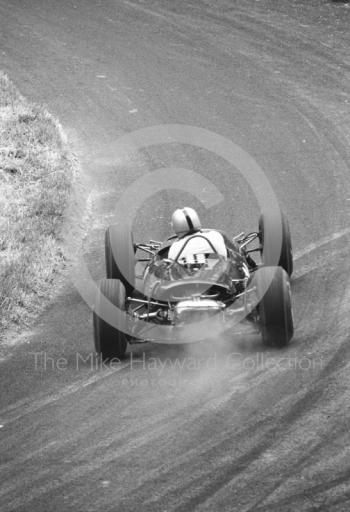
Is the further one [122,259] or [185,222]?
[122,259]

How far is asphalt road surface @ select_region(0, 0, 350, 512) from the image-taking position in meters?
8.59

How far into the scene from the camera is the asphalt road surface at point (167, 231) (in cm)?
859

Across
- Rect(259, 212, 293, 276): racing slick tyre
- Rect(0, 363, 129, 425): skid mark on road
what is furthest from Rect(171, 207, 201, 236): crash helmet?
Rect(0, 363, 129, 425): skid mark on road

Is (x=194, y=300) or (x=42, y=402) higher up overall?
(x=194, y=300)

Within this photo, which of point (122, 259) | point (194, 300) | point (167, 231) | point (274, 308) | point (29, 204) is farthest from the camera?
point (29, 204)

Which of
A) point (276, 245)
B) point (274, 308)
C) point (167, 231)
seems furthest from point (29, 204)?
point (274, 308)

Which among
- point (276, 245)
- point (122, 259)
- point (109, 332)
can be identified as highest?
point (276, 245)

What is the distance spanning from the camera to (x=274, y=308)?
35.0ft

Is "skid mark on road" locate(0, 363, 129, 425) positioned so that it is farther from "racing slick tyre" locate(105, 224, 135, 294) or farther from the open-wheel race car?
"racing slick tyre" locate(105, 224, 135, 294)

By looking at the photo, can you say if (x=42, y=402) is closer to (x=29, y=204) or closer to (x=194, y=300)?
(x=194, y=300)

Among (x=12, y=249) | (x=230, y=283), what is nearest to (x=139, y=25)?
(x=12, y=249)

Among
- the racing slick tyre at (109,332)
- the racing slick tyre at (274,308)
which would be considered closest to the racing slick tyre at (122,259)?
the racing slick tyre at (109,332)

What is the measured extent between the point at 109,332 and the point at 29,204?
230 inches

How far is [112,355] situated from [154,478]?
2.73 meters
